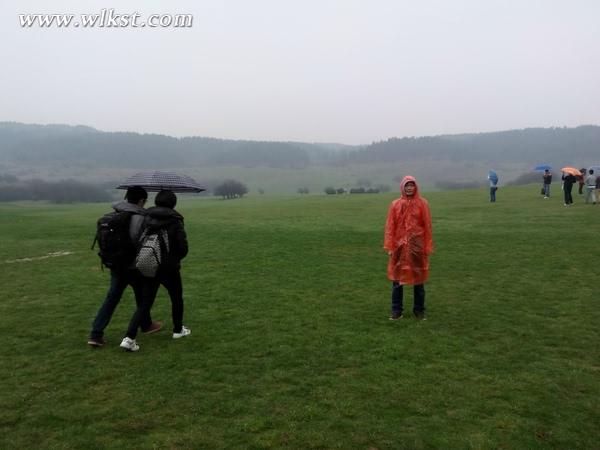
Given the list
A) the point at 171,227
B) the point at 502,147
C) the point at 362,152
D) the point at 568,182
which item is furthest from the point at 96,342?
the point at 362,152

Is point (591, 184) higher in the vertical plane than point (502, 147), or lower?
lower

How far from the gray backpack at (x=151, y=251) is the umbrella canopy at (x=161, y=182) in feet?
1.87

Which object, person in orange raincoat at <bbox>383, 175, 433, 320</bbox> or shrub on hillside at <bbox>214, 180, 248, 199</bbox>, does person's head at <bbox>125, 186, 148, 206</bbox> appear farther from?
shrub on hillside at <bbox>214, 180, 248, 199</bbox>

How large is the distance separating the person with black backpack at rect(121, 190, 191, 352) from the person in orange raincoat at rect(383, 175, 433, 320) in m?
3.08

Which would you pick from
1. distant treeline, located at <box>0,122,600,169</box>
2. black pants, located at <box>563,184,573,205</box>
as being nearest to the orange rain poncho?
black pants, located at <box>563,184,573,205</box>

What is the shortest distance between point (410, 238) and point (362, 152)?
161300 mm

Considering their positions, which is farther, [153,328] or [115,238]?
[153,328]

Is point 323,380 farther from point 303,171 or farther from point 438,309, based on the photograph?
point 303,171

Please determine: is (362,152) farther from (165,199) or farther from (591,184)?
(165,199)

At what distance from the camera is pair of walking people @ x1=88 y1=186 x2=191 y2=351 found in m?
6.22

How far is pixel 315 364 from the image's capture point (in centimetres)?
597

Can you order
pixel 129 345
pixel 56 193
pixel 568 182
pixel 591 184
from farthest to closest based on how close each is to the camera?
pixel 56 193
pixel 568 182
pixel 591 184
pixel 129 345

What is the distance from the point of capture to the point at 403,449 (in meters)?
4.11

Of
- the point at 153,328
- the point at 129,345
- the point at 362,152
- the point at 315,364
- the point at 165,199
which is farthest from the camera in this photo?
the point at 362,152
